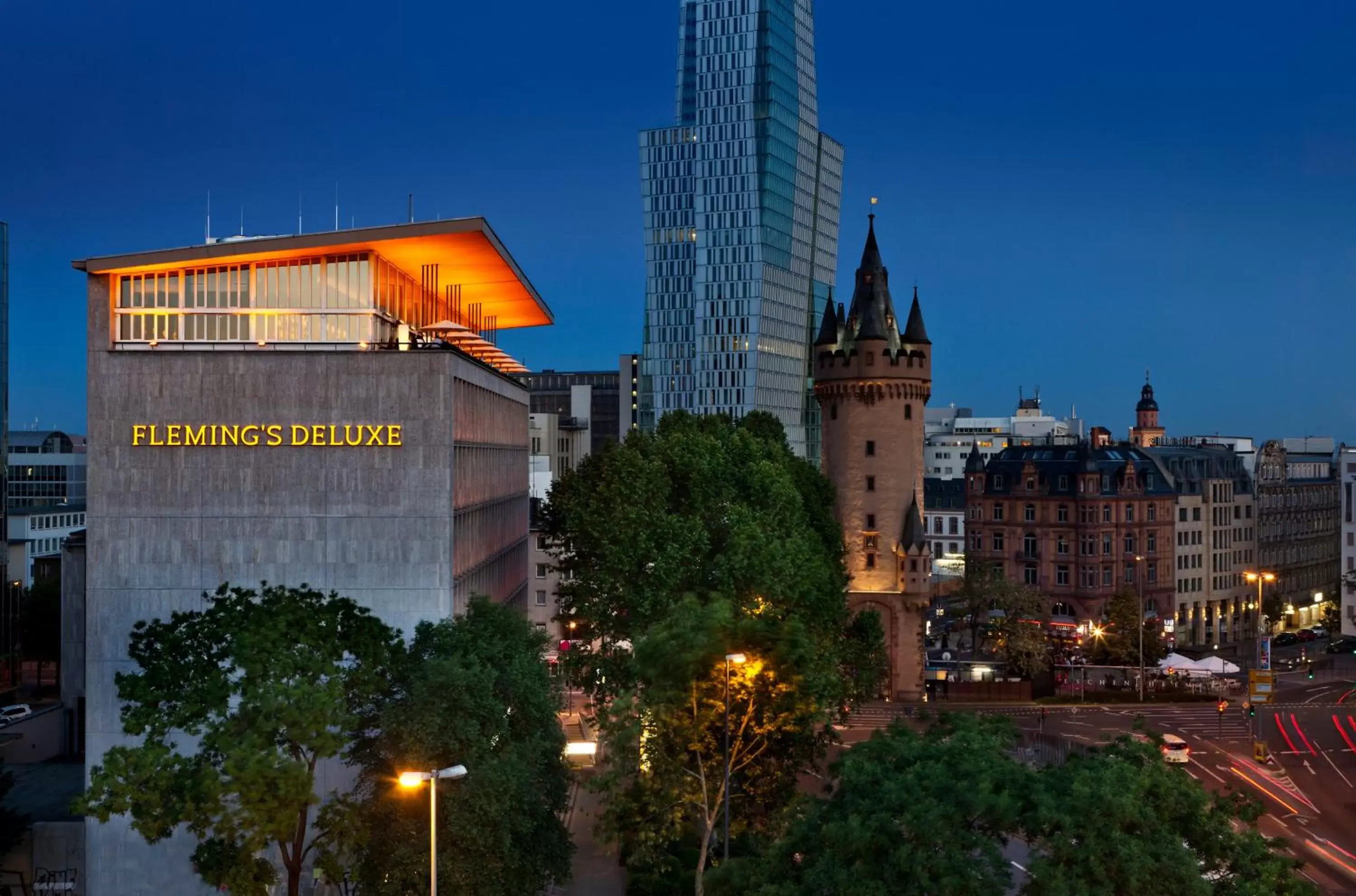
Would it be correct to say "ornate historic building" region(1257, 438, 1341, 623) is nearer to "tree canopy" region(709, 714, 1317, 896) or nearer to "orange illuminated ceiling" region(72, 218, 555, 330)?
"orange illuminated ceiling" region(72, 218, 555, 330)

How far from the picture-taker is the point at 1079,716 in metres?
94.8

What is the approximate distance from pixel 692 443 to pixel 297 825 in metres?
36.2

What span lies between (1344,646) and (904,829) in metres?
118

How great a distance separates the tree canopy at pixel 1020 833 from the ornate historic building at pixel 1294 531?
5078 inches

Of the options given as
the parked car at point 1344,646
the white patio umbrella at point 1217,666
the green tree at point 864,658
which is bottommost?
the parked car at point 1344,646

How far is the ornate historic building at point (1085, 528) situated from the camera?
137m

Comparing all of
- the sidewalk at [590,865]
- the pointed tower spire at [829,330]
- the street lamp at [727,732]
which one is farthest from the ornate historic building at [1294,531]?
the street lamp at [727,732]

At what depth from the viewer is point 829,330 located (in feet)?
366

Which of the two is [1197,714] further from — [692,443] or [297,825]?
[297,825]

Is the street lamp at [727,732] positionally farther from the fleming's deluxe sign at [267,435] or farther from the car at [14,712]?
the car at [14,712]

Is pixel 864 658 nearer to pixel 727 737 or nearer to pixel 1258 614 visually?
pixel 1258 614

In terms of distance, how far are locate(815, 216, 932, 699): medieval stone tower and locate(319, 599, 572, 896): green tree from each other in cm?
6385

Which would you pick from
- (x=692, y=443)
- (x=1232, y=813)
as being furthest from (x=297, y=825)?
(x=692, y=443)

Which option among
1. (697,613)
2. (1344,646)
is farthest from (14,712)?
(1344,646)
